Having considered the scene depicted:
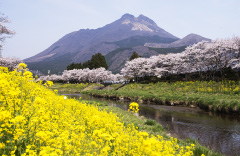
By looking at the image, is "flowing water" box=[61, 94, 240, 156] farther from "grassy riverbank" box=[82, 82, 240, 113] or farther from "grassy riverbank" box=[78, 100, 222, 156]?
"grassy riverbank" box=[82, 82, 240, 113]

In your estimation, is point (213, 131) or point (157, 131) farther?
point (213, 131)

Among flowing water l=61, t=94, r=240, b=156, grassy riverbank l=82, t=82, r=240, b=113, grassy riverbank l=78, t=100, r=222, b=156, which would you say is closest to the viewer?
grassy riverbank l=78, t=100, r=222, b=156

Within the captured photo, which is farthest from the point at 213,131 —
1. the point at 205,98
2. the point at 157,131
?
the point at 205,98

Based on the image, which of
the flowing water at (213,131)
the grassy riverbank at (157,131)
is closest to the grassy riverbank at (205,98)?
the flowing water at (213,131)

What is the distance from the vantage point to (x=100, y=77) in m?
68.1

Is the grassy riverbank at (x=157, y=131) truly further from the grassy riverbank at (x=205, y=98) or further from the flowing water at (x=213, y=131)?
the grassy riverbank at (x=205, y=98)

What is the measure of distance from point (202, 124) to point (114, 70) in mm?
182791

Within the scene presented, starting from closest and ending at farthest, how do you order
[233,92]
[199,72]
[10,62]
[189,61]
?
[233,92], [10,62], [199,72], [189,61]

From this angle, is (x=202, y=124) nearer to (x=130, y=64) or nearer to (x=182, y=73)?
(x=182, y=73)

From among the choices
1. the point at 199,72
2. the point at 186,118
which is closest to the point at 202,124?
the point at 186,118

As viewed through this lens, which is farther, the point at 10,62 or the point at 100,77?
the point at 100,77

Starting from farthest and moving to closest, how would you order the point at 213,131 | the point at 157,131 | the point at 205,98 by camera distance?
the point at 205,98 → the point at 213,131 → the point at 157,131

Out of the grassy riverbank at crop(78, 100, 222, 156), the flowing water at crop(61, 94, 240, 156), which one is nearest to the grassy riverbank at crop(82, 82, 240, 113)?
the flowing water at crop(61, 94, 240, 156)

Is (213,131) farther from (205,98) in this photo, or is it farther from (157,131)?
(205,98)
